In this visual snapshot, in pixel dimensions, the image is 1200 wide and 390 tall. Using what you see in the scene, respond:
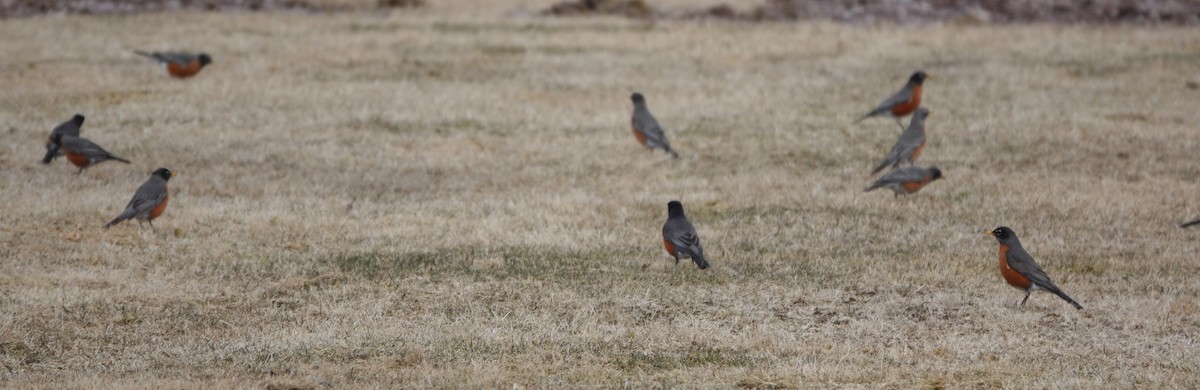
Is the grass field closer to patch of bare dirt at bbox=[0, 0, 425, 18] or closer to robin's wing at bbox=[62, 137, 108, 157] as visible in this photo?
robin's wing at bbox=[62, 137, 108, 157]

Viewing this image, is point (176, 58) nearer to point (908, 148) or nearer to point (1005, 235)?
point (908, 148)

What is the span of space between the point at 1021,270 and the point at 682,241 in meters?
3.06

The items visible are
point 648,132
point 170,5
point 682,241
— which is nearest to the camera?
point 682,241

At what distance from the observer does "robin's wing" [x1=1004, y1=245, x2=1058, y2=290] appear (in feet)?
37.3

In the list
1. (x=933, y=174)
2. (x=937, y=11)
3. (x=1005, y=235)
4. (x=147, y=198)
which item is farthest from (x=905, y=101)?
(x=937, y=11)

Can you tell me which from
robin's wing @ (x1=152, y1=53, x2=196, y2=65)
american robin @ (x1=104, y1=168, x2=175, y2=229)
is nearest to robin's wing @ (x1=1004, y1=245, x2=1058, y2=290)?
american robin @ (x1=104, y1=168, x2=175, y2=229)

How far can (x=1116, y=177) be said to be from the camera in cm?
1850

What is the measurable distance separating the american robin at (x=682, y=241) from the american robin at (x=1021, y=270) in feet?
8.66

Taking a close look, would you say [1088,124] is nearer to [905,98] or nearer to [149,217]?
[905,98]

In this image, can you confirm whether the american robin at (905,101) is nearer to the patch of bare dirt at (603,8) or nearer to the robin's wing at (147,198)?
the robin's wing at (147,198)

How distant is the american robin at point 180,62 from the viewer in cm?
2500

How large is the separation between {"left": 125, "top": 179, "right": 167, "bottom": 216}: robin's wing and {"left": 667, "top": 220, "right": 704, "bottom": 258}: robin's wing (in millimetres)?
5517

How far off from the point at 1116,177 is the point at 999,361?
30.9 ft

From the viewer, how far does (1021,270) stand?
11.6 m
